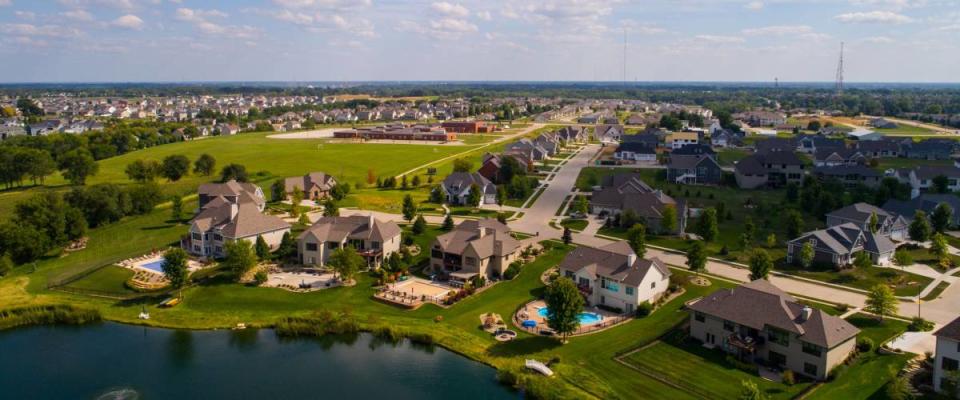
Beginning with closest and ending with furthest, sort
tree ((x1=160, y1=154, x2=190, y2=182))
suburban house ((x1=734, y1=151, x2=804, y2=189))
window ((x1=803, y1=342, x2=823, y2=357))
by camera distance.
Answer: window ((x1=803, y1=342, x2=823, y2=357)), suburban house ((x1=734, y1=151, x2=804, y2=189)), tree ((x1=160, y1=154, x2=190, y2=182))

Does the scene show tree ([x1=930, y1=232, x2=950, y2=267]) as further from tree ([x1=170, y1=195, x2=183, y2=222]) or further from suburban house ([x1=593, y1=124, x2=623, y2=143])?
suburban house ([x1=593, y1=124, x2=623, y2=143])

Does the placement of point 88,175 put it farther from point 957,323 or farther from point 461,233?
point 957,323

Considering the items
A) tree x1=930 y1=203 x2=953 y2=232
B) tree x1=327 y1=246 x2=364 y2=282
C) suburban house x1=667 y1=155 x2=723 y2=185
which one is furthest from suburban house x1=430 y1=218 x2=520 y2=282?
suburban house x1=667 y1=155 x2=723 y2=185

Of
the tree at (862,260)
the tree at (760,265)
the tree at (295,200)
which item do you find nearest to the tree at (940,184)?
the tree at (862,260)

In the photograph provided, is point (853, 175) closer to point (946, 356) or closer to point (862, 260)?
point (862, 260)

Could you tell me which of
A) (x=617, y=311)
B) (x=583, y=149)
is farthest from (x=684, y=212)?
(x=583, y=149)

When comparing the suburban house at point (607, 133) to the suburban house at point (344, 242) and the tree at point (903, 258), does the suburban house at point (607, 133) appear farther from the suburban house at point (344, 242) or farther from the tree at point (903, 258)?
the suburban house at point (344, 242)
